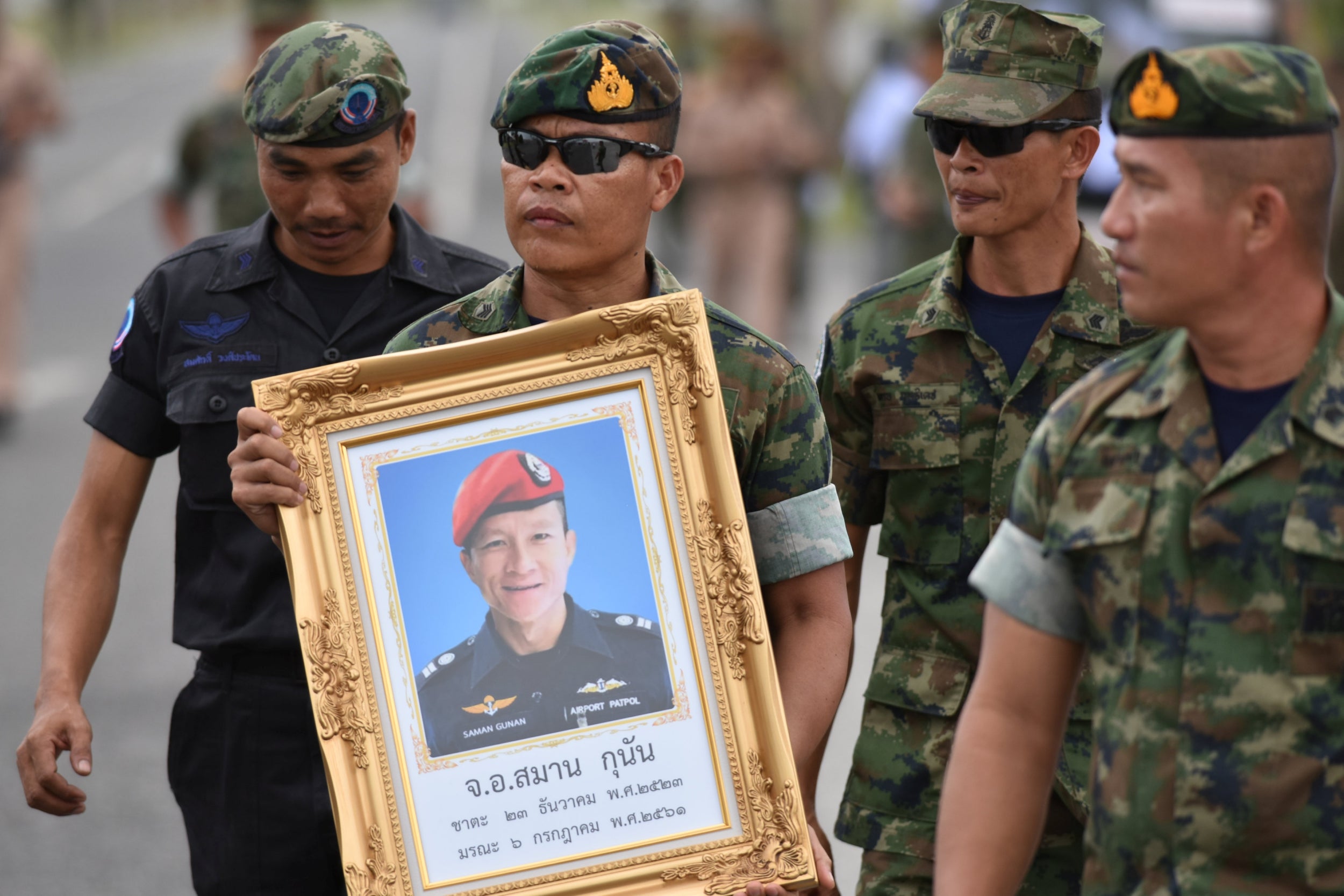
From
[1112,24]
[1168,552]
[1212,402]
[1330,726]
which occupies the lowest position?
[1330,726]

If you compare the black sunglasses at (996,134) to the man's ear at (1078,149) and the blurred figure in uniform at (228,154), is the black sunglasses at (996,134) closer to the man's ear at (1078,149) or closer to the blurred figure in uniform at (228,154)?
the man's ear at (1078,149)

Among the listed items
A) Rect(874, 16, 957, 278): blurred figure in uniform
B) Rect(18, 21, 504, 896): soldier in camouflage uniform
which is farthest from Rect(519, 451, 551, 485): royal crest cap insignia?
Rect(874, 16, 957, 278): blurred figure in uniform

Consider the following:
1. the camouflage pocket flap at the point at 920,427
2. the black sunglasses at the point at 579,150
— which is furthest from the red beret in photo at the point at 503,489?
the camouflage pocket flap at the point at 920,427

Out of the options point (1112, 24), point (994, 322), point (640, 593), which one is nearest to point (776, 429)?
point (640, 593)

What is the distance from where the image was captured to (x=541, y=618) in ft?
9.85

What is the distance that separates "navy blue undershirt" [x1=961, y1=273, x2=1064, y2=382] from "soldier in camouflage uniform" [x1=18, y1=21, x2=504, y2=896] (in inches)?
40.9

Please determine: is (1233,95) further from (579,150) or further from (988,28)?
(988,28)

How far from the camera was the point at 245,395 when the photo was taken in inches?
142

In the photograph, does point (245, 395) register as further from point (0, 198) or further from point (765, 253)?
point (765, 253)

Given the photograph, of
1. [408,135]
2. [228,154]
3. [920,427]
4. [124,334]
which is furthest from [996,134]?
[228,154]

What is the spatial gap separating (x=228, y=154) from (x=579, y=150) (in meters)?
4.40

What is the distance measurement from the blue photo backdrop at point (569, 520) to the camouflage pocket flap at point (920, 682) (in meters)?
0.85

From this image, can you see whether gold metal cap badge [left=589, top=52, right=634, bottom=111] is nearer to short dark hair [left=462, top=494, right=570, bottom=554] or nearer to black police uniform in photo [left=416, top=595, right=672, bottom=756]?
short dark hair [left=462, top=494, right=570, bottom=554]

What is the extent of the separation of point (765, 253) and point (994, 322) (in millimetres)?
10573
